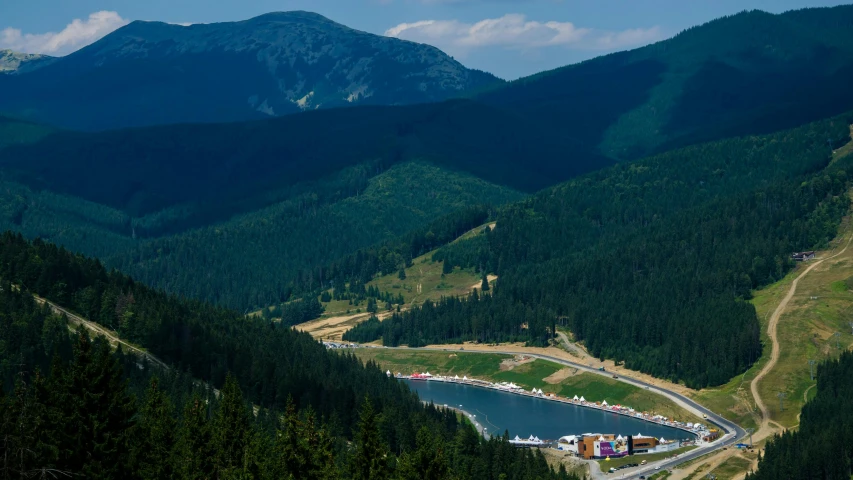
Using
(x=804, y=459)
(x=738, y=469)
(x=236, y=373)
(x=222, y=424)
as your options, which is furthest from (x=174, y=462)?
(x=738, y=469)

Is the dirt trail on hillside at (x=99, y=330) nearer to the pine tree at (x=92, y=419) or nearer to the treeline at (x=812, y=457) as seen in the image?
the treeline at (x=812, y=457)

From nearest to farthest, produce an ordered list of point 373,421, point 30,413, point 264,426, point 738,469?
point 30,413, point 373,421, point 264,426, point 738,469

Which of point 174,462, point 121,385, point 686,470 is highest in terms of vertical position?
point 121,385

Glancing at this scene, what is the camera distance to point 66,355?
168m

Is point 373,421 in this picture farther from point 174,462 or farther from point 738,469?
point 738,469

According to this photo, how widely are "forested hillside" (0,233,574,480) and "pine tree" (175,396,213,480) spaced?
103 mm

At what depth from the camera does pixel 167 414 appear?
95.8m

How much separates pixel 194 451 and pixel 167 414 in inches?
225

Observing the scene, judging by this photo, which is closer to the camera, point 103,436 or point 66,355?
point 103,436

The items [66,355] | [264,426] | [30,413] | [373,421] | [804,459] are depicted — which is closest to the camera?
[30,413]

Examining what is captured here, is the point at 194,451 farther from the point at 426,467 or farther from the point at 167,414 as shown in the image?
the point at 426,467

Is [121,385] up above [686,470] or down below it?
above

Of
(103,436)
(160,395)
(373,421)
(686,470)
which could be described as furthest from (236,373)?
(103,436)

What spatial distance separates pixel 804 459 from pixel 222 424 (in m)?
110
